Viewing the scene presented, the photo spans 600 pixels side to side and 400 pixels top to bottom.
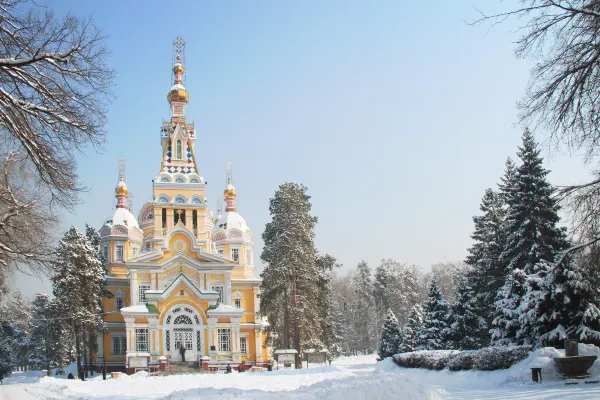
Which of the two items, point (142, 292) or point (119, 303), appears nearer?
point (142, 292)

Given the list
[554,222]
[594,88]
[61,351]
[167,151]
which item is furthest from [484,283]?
[61,351]

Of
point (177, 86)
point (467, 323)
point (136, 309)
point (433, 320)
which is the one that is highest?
point (177, 86)

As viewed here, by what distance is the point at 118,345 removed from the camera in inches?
1884

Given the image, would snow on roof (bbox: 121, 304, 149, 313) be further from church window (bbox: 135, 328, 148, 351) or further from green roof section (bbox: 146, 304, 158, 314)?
church window (bbox: 135, 328, 148, 351)

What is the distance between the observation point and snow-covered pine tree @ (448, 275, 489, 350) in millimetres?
35688

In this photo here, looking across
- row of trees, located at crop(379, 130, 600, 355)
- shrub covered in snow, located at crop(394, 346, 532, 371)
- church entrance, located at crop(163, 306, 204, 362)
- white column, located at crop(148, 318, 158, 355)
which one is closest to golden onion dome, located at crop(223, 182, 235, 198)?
church entrance, located at crop(163, 306, 204, 362)

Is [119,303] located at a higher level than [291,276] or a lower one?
lower

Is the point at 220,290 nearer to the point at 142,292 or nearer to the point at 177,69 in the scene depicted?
the point at 142,292

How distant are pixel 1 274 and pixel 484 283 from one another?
25.7 m

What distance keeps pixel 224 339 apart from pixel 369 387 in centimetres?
3115

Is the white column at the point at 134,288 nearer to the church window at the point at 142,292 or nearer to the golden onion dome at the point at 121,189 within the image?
the church window at the point at 142,292

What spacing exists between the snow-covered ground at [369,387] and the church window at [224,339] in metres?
14.6

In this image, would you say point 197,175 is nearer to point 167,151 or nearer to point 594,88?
point 167,151

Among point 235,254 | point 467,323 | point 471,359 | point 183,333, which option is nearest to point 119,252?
point 235,254
